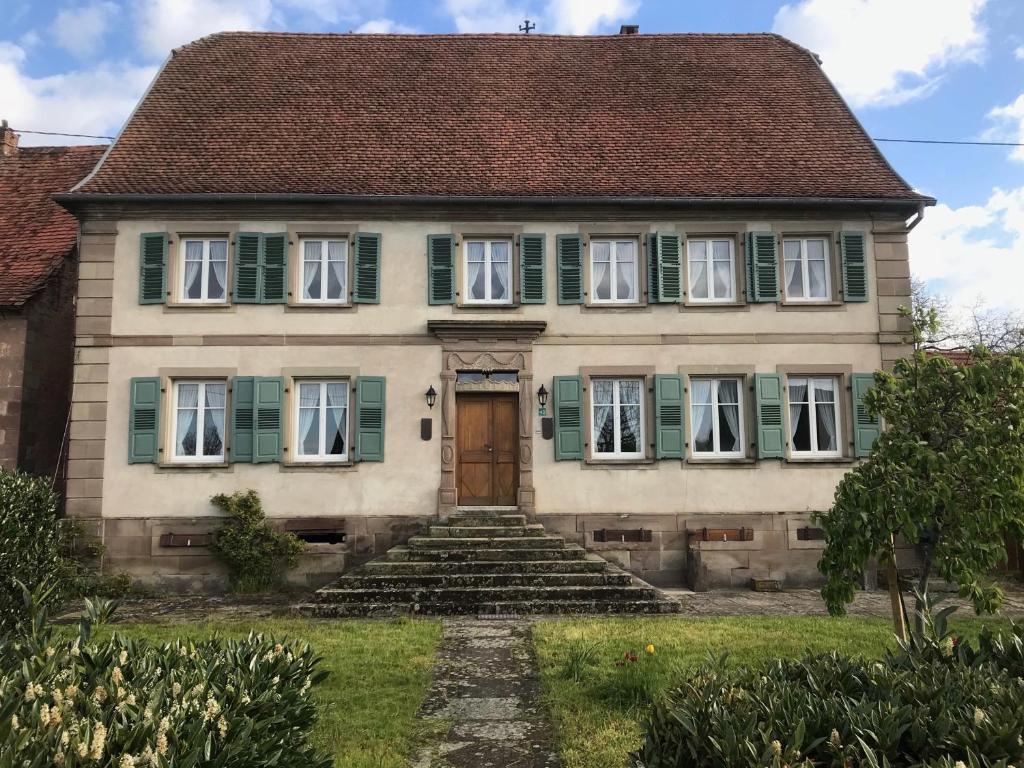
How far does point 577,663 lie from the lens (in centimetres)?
666

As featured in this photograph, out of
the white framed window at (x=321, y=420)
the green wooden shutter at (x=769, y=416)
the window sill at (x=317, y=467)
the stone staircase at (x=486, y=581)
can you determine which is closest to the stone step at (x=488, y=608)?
the stone staircase at (x=486, y=581)

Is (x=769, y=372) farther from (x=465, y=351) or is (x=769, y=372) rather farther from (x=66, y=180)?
(x=66, y=180)

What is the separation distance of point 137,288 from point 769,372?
11.2 meters

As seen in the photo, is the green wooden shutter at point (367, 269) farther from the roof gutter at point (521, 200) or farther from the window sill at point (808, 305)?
the window sill at point (808, 305)

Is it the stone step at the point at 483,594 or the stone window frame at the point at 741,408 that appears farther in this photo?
the stone window frame at the point at 741,408

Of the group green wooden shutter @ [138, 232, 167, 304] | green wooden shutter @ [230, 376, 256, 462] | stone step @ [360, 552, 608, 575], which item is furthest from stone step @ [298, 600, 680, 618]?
green wooden shutter @ [138, 232, 167, 304]

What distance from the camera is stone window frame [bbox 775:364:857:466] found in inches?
500

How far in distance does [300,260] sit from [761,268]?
825 cm

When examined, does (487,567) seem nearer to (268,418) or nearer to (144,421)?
(268,418)

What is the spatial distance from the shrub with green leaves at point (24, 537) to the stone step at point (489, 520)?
5.70 metres

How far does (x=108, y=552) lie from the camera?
12234 mm

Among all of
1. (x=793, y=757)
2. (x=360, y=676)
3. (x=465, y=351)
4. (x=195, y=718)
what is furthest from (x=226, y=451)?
(x=793, y=757)

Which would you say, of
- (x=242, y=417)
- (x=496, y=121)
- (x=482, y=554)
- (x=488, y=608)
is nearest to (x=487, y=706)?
(x=488, y=608)

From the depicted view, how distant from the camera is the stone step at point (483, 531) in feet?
39.1
